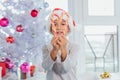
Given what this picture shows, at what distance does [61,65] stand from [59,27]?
9.1 inches

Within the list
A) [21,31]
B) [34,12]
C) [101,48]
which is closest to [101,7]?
[101,48]

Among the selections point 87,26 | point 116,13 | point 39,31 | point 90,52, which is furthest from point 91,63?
point 39,31

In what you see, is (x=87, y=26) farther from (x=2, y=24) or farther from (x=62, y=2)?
(x=2, y=24)

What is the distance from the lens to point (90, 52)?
2.41 m

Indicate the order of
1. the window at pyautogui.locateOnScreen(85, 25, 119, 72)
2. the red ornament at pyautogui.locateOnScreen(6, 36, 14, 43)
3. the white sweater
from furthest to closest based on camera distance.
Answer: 1. the window at pyautogui.locateOnScreen(85, 25, 119, 72)
2. the red ornament at pyautogui.locateOnScreen(6, 36, 14, 43)
3. the white sweater

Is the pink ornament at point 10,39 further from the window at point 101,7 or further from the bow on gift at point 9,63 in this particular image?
the window at point 101,7

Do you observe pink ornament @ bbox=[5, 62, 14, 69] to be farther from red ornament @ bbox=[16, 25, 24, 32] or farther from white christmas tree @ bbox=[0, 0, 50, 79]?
red ornament @ bbox=[16, 25, 24, 32]

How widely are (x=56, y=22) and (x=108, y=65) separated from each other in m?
1.15

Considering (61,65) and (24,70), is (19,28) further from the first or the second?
(61,65)

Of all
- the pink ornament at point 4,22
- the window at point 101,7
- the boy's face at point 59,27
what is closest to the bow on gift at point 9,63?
the pink ornament at point 4,22

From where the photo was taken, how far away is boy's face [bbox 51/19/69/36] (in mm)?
1471

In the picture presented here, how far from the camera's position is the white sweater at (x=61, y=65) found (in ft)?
4.78

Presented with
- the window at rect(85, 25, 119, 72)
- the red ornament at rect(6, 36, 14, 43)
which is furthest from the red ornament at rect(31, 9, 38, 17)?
the window at rect(85, 25, 119, 72)

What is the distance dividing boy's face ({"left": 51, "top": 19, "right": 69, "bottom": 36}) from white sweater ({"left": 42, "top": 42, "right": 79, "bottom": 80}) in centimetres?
9
